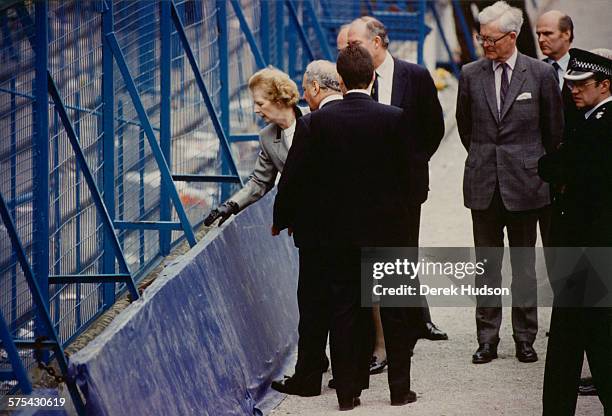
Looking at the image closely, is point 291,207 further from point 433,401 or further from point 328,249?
point 433,401

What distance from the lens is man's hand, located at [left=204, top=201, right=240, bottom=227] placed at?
7.25m

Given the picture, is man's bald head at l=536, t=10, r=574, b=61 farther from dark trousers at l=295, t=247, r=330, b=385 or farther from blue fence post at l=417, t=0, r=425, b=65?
blue fence post at l=417, t=0, r=425, b=65


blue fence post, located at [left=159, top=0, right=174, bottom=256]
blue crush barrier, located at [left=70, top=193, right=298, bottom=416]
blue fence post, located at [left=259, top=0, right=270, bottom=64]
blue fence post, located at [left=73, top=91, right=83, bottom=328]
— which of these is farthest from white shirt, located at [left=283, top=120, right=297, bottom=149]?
blue fence post, located at [left=259, top=0, right=270, bottom=64]

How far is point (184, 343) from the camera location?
6355mm

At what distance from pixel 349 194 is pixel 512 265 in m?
1.69

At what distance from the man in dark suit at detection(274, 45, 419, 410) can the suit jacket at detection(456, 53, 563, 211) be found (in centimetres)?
120

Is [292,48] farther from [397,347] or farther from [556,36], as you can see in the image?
[397,347]

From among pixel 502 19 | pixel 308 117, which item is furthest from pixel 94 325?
pixel 502 19

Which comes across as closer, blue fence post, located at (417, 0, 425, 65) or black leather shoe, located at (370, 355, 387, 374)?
black leather shoe, located at (370, 355, 387, 374)

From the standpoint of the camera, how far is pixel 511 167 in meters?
7.90

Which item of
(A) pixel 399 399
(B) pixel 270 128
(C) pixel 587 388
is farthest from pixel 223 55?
(C) pixel 587 388

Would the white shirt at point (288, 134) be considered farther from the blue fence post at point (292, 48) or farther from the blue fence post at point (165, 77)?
the blue fence post at point (292, 48)

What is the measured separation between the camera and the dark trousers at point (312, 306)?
22.8 feet

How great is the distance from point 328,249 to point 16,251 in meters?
1.74
